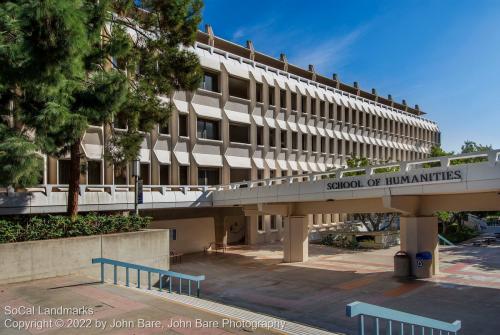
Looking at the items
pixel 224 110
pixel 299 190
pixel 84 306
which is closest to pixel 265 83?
pixel 224 110

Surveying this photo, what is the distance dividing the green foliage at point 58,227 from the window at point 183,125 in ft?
45.7

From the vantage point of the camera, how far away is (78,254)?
15.0 m

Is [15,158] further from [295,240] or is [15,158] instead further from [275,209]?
[295,240]

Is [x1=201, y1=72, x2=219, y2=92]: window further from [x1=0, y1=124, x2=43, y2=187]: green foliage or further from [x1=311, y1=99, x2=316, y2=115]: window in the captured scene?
[x1=0, y1=124, x2=43, y2=187]: green foliage

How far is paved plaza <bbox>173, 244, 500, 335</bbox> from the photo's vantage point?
15.5 meters

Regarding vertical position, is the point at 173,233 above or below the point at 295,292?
above

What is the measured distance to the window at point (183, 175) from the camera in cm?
3116

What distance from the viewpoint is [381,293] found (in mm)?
18797

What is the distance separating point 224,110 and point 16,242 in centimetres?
2219

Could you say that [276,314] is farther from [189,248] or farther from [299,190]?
[189,248]

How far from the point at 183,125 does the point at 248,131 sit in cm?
731

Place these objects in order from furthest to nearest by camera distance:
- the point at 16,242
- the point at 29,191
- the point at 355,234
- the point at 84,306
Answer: the point at 355,234 → the point at 29,191 → the point at 16,242 → the point at 84,306

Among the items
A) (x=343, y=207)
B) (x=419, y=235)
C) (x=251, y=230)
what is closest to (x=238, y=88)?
(x=251, y=230)

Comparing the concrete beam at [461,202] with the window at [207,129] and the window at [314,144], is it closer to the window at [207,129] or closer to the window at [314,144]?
the window at [207,129]
